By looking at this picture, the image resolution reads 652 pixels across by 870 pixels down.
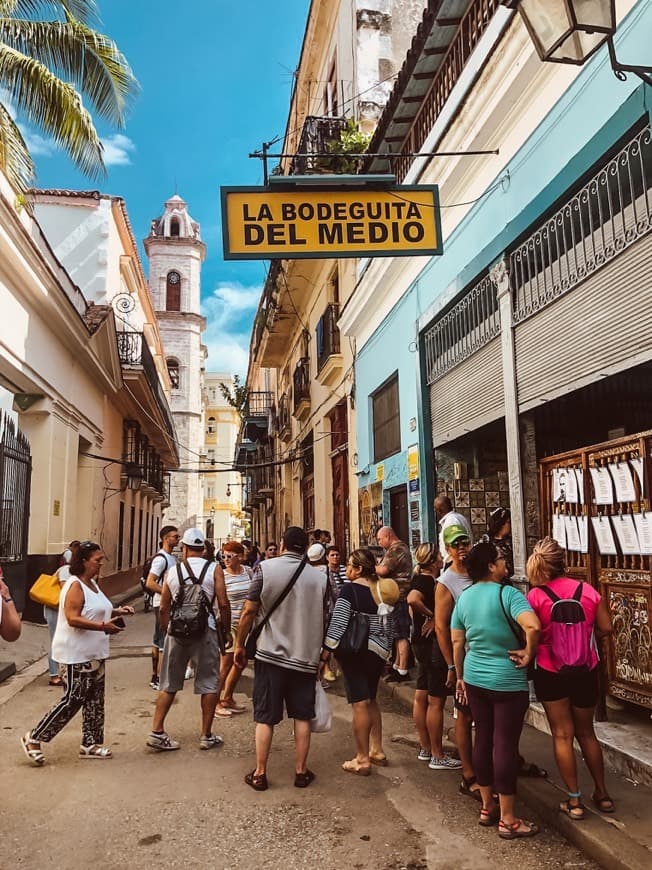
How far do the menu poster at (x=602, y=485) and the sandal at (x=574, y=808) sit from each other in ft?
7.17

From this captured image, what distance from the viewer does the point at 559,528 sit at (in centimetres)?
624

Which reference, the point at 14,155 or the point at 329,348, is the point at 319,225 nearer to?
the point at 14,155

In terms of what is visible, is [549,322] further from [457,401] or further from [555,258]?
[457,401]

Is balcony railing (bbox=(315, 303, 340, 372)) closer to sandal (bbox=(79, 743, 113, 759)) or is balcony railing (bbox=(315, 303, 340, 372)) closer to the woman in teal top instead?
sandal (bbox=(79, 743, 113, 759))

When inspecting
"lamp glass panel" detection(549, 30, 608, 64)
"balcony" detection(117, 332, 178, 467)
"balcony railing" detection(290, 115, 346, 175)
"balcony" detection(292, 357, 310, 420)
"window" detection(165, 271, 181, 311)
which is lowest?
"lamp glass panel" detection(549, 30, 608, 64)

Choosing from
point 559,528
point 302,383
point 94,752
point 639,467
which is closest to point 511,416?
point 559,528

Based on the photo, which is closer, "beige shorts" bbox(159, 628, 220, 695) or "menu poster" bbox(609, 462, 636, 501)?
"menu poster" bbox(609, 462, 636, 501)

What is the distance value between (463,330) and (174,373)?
41.1 m

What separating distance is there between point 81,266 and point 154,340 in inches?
600

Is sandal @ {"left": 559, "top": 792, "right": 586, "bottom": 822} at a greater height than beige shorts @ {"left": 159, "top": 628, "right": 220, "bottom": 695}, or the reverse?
beige shorts @ {"left": 159, "top": 628, "right": 220, "bottom": 695}

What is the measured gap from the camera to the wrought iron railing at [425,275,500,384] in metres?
8.07

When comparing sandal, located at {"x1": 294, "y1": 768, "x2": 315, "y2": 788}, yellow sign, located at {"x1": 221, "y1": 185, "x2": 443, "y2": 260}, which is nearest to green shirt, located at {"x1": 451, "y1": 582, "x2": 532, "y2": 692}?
sandal, located at {"x1": 294, "y1": 768, "x2": 315, "y2": 788}

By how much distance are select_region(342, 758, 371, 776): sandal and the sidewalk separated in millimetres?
1051

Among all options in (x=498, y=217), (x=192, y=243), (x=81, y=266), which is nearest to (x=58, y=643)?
(x=498, y=217)
